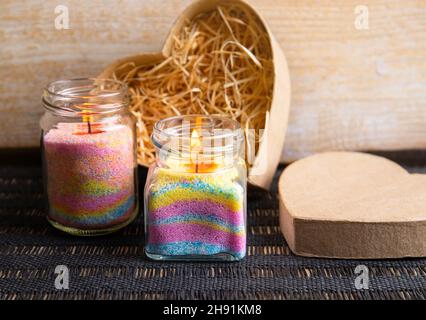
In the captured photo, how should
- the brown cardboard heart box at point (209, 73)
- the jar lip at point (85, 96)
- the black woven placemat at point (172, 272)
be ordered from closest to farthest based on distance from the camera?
the black woven placemat at point (172, 272)
the jar lip at point (85, 96)
the brown cardboard heart box at point (209, 73)

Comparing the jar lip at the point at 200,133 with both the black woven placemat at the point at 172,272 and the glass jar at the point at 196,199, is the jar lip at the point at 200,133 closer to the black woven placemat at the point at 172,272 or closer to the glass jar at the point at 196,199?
the glass jar at the point at 196,199

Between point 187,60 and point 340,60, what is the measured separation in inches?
9.7

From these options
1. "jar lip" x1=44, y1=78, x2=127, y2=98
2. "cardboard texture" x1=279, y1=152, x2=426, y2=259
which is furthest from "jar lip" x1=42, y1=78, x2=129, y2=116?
"cardboard texture" x1=279, y1=152, x2=426, y2=259

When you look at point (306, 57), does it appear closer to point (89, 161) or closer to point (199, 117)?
point (199, 117)

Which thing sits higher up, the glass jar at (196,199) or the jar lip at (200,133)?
the jar lip at (200,133)

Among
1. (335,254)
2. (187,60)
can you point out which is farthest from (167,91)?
(335,254)

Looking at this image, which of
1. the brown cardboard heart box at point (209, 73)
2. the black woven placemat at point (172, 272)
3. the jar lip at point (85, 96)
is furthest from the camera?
the brown cardboard heart box at point (209, 73)

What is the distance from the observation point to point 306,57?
1.04 metres

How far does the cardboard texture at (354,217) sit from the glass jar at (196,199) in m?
0.07

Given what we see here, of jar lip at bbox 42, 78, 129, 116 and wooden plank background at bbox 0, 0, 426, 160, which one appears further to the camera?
wooden plank background at bbox 0, 0, 426, 160

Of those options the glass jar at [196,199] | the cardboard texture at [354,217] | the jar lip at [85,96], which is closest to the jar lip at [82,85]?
the jar lip at [85,96]

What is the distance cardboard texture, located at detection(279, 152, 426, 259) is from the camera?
29.7 inches

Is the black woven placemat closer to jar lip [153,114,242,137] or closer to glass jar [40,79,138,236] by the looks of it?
glass jar [40,79,138,236]

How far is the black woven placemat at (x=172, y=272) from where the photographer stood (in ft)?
2.32
